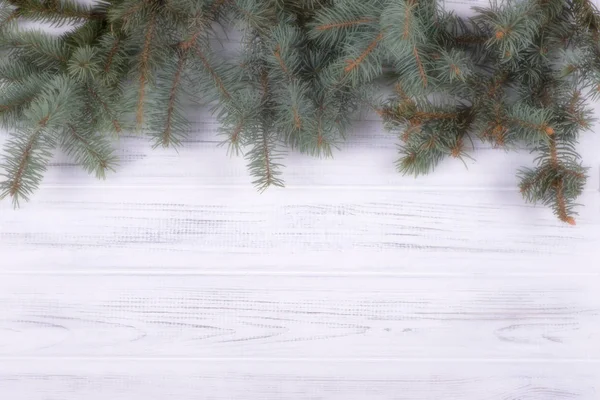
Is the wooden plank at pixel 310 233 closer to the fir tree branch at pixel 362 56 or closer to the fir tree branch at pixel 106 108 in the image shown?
the fir tree branch at pixel 106 108

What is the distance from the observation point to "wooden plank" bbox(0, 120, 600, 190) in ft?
3.65

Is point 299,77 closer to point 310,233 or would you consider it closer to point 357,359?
point 310,233

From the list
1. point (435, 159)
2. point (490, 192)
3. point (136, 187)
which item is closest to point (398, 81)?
point (435, 159)

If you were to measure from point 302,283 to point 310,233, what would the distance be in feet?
0.37

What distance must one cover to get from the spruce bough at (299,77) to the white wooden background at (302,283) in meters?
0.08

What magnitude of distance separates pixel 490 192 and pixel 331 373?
53 cm

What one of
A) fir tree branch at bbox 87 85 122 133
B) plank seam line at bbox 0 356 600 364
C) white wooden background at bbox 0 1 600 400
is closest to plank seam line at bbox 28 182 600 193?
white wooden background at bbox 0 1 600 400

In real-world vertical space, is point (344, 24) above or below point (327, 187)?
above

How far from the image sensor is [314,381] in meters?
1.12

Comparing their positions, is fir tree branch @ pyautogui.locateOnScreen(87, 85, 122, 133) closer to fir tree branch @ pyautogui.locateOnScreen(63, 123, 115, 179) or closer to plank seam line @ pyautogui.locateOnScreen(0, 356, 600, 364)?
fir tree branch @ pyautogui.locateOnScreen(63, 123, 115, 179)

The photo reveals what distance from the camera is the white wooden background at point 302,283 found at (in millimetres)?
1115

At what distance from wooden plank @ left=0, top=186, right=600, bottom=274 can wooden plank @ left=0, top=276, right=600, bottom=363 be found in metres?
0.04

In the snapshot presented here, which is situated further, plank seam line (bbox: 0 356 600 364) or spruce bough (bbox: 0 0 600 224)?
plank seam line (bbox: 0 356 600 364)

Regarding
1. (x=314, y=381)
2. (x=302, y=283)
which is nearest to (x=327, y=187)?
(x=302, y=283)
